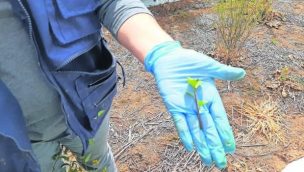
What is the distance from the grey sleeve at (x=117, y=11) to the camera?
1.13 m

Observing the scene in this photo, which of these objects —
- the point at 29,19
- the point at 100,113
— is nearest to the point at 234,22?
the point at 100,113

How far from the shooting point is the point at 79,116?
121cm

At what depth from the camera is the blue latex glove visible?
1.01 meters

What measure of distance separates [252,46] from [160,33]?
204 centimetres

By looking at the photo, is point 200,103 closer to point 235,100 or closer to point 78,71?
point 78,71

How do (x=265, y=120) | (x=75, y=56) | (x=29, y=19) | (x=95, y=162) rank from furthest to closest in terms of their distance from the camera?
(x=265, y=120), (x=95, y=162), (x=75, y=56), (x=29, y=19)

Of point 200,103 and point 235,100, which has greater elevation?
point 200,103

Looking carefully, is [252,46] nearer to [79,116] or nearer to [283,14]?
[283,14]

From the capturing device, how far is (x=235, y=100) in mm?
2531

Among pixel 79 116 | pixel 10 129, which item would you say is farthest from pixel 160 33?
pixel 10 129

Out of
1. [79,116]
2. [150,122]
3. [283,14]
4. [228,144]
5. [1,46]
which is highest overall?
[1,46]

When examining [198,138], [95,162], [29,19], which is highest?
[29,19]

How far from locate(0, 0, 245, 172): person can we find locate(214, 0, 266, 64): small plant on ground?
1587 mm

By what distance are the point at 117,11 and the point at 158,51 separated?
0.59ft
